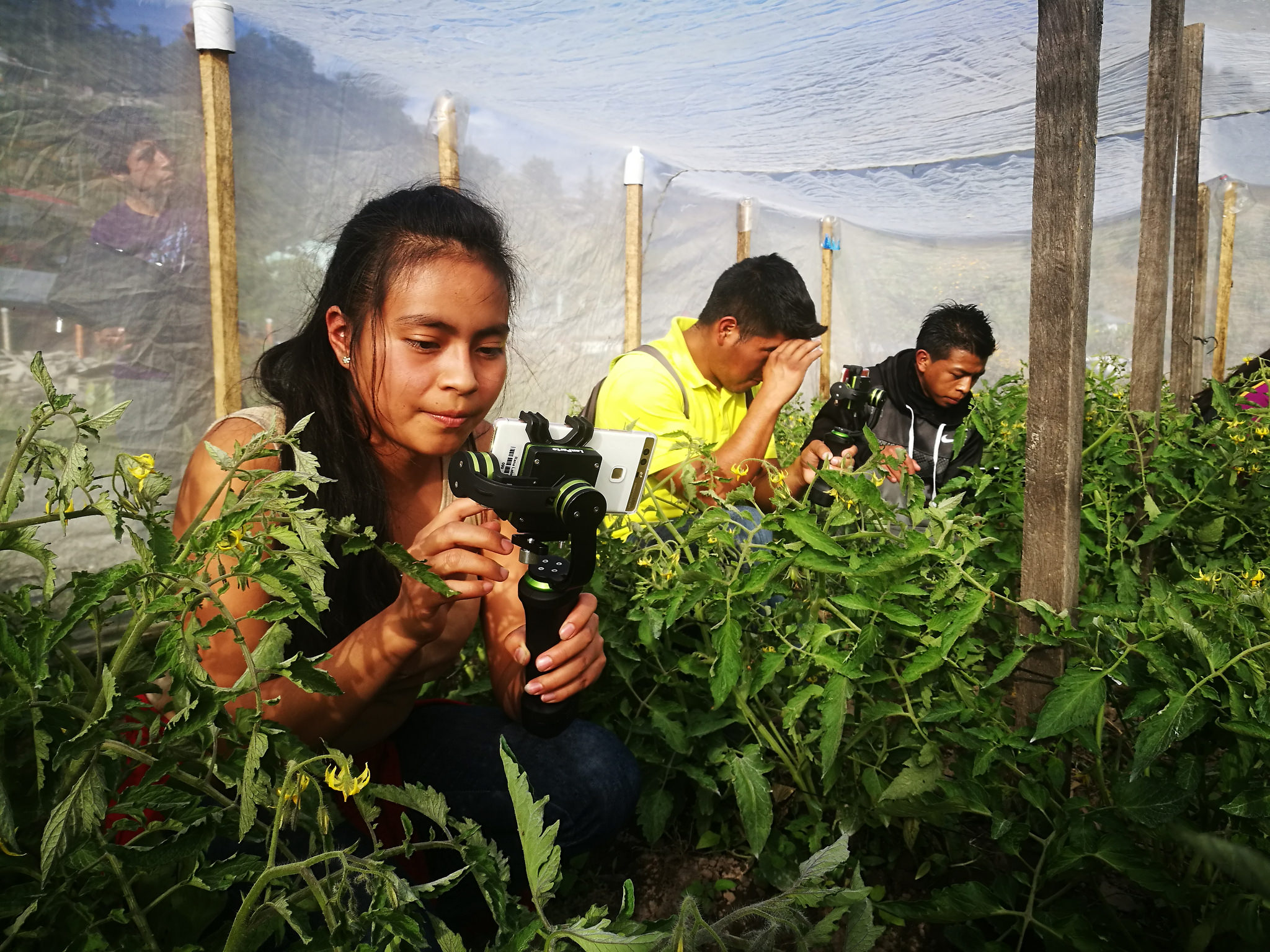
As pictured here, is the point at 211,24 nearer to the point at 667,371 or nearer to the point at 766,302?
the point at 667,371

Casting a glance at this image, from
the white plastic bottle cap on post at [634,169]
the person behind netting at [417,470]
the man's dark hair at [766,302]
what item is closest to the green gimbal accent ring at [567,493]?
the person behind netting at [417,470]

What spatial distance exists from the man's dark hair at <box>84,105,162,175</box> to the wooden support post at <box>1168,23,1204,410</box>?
3.68 meters

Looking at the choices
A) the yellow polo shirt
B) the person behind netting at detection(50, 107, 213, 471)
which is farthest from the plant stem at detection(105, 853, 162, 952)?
the person behind netting at detection(50, 107, 213, 471)

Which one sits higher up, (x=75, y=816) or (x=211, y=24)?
(x=211, y=24)

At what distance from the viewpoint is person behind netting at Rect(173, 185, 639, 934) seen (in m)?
1.21

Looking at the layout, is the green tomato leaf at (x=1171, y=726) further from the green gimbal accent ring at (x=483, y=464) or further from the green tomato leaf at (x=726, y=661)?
the green gimbal accent ring at (x=483, y=464)

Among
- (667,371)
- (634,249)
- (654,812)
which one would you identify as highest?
(634,249)

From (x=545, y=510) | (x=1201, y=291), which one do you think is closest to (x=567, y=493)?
(x=545, y=510)

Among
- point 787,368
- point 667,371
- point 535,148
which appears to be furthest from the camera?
point 535,148

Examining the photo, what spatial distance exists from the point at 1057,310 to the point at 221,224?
108 inches

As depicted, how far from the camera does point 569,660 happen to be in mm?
1155

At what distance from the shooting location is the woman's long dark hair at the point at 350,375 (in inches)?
49.8

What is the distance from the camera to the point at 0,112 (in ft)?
7.84

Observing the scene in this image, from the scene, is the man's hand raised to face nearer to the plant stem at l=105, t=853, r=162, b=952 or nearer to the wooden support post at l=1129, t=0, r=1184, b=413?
the wooden support post at l=1129, t=0, r=1184, b=413
